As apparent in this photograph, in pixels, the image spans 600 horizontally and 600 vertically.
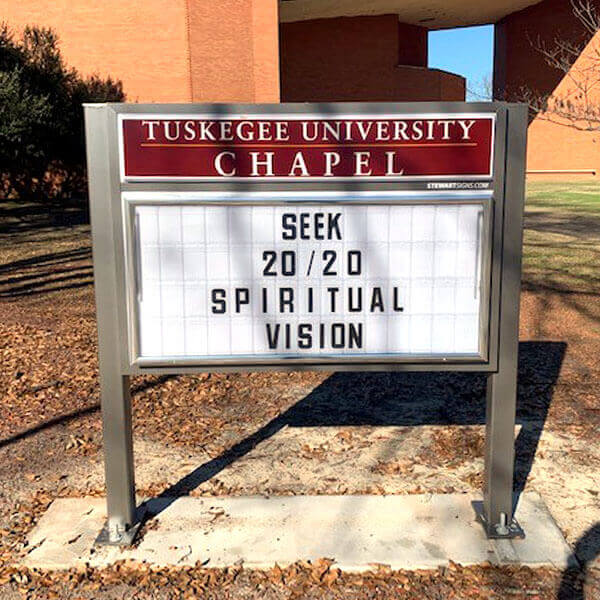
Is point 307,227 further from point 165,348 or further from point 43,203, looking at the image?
point 43,203

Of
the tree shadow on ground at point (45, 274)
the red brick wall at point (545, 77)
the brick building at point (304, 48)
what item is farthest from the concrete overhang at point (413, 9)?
the tree shadow on ground at point (45, 274)

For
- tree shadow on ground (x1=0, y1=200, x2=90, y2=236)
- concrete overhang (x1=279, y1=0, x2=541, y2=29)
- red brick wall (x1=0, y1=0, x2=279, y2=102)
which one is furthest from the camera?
concrete overhang (x1=279, y1=0, x2=541, y2=29)

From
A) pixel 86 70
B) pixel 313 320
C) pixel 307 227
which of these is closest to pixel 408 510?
pixel 313 320

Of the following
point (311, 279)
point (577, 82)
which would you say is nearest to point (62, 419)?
point (311, 279)

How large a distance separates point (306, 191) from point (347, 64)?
1671 inches

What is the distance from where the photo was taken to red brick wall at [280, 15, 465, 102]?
42906mm

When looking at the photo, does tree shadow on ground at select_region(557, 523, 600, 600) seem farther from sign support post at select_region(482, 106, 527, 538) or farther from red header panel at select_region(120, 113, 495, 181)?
red header panel at select_region(120, 113, 495, 181)

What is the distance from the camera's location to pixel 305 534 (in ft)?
12.0

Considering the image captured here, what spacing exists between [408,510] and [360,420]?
5.06ft

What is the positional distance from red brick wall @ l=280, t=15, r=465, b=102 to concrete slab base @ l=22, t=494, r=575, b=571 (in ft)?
134

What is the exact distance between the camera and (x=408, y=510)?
3930 mm

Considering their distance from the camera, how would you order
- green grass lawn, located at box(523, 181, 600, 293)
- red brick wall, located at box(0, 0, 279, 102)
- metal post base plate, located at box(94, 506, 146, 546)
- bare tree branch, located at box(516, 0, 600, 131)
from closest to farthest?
1. metal post base plate, located at box(94, 506, 146, 546)
2. bare tree branch, located at box(516, 0, 600, 131)
3. green grass lawn, located at box(523, 181, 600, 293)
4. red brick wall, located at box(0, 0, 279, 102)

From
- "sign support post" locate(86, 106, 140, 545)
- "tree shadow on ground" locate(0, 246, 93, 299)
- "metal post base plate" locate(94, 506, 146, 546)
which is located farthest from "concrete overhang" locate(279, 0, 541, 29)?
"metal post base plate" locate(94, 506, 146, 546)

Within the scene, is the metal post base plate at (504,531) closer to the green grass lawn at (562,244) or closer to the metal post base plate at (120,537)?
the metal post base plate at (120,537)
